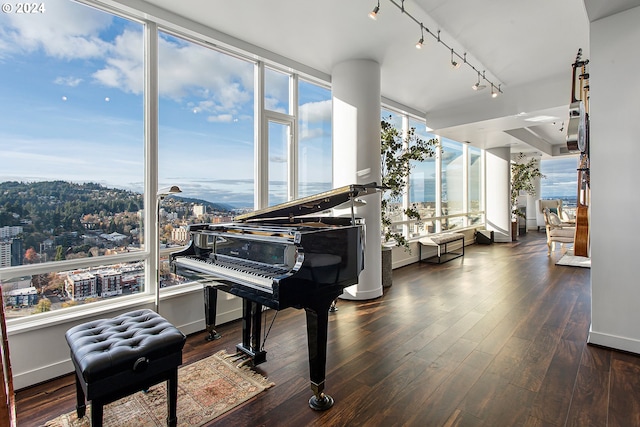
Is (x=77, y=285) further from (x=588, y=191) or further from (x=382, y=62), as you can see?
(x=588, y=191)

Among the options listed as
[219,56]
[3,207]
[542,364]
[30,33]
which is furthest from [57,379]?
[542,364]

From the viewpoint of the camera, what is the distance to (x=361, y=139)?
13.8ft

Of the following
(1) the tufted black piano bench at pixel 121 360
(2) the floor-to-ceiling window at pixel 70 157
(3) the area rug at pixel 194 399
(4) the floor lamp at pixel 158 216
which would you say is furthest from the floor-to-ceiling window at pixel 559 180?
(1) the tufted black piano bench at pixel 121 360

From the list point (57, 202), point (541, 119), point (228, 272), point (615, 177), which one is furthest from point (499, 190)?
point (57, 202)

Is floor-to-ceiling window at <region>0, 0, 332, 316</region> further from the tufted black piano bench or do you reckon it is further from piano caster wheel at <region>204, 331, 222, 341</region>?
the tufted black piano bench

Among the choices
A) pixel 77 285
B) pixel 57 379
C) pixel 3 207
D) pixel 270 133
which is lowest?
pixel 57 379

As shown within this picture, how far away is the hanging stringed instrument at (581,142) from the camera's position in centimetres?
293

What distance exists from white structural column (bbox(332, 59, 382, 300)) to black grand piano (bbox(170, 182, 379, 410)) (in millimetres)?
1307

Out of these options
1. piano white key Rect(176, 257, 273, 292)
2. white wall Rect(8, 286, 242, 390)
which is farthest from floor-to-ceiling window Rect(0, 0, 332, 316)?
piano white key Rect(176, 257, 273, 292)

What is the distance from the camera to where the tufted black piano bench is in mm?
1578

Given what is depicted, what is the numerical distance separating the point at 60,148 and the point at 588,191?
483cm

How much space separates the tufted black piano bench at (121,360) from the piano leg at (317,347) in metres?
0.78

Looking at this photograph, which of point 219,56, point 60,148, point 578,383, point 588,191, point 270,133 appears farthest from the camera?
point 270,133

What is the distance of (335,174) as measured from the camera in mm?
4359
